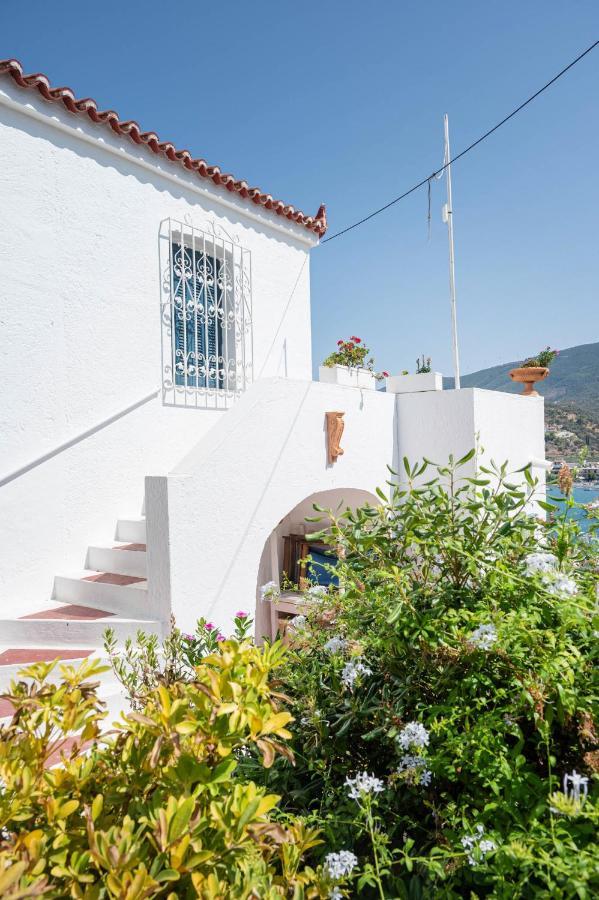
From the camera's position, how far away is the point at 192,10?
7324 millimetres

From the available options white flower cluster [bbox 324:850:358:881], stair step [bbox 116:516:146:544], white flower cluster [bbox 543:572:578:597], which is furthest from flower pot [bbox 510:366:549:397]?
white flower cluster [bbox 324:850:358:881]

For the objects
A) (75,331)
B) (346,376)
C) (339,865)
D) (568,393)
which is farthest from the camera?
(568,393)

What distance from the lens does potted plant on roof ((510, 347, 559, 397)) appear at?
9.57m

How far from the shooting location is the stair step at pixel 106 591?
175 inches

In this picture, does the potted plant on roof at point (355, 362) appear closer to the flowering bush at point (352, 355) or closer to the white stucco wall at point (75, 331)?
the flowering bush at point (352, 355)

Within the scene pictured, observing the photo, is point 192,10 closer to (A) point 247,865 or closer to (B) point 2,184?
(B) point 2,184

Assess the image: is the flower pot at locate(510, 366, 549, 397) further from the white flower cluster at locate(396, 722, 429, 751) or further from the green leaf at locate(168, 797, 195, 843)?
the green leaf at locate(168, 797, 195, 843)

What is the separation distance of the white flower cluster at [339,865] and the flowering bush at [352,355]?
23.0ft

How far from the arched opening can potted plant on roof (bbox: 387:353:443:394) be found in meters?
1.75

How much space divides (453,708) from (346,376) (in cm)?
615

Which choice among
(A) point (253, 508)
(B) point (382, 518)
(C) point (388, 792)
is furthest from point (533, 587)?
(A) point (253, 508)

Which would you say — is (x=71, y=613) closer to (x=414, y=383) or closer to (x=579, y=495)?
(x=579, y=495)

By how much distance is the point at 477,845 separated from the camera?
1.38 meters

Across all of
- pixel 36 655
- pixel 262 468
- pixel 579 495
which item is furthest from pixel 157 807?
pixel 262 468
